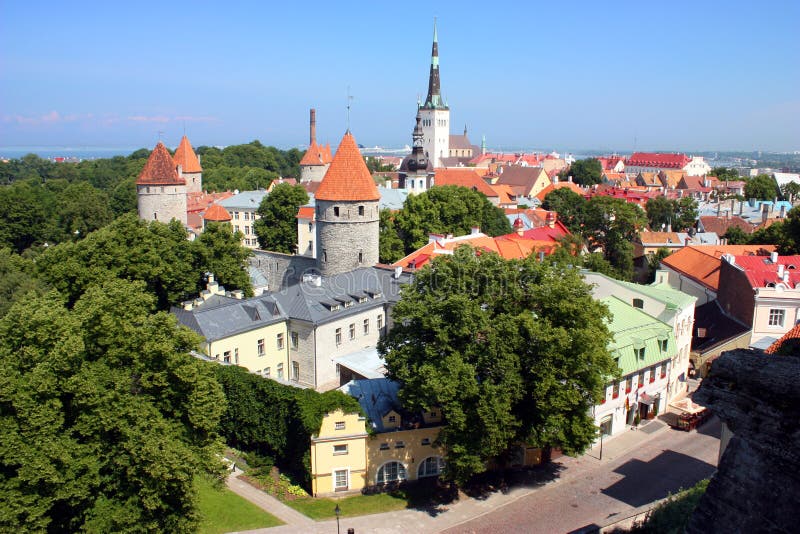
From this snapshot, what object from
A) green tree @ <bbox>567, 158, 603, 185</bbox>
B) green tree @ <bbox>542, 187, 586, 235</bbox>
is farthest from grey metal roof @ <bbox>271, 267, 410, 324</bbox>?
green tree @ <bbox>567, 158, 603, 185</bbox>

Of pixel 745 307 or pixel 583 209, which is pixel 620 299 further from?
pixel 583 209

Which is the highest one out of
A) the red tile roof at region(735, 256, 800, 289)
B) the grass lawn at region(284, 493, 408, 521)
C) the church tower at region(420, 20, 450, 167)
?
the church tower at region(420, 20, 450, 167)

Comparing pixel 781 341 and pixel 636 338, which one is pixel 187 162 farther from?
pixel 781 341

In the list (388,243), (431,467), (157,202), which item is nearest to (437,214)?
(388,243)

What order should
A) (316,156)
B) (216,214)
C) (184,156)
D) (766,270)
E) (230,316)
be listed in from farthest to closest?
1. (316,156)
2. (184,156)
3. (216,214)
4. (766,270)
5. (230,316)

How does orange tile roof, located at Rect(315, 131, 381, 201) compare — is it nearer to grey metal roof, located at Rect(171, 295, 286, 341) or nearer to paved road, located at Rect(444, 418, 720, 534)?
grey metal roof, located at Rect(171, 295, 286, 341)

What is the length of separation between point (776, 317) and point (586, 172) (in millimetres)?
85567

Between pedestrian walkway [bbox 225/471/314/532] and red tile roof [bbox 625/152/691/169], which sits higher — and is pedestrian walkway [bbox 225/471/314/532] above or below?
below

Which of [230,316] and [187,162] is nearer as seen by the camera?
[230,316]

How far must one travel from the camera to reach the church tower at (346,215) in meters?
34.9

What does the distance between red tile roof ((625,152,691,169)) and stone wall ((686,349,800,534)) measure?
153009mm

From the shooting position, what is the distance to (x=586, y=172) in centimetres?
11194

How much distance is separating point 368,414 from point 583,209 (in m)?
39.3

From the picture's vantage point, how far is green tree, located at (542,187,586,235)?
54.9 meters
